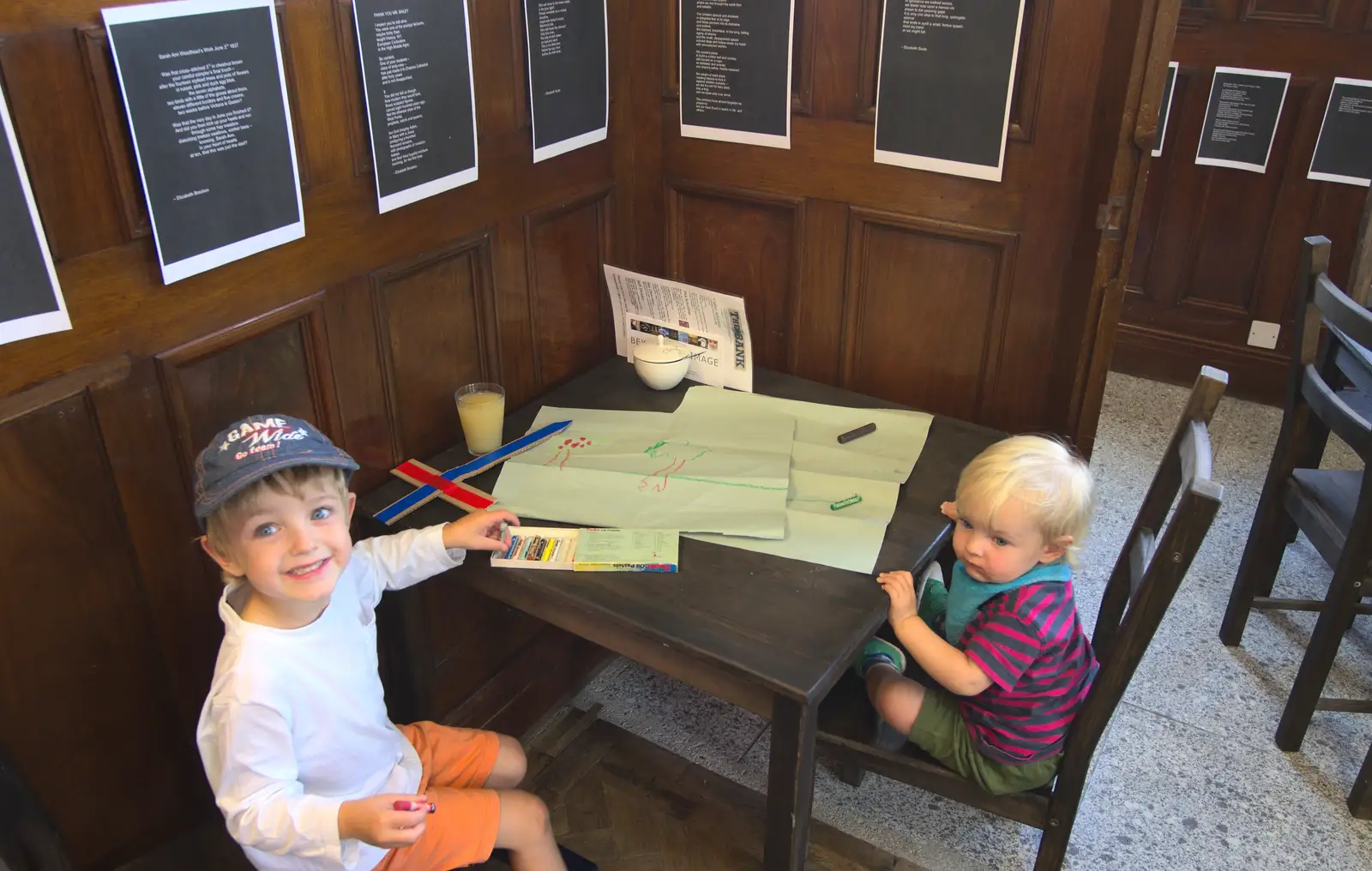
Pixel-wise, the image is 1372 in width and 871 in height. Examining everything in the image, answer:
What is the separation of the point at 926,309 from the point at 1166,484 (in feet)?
1.80

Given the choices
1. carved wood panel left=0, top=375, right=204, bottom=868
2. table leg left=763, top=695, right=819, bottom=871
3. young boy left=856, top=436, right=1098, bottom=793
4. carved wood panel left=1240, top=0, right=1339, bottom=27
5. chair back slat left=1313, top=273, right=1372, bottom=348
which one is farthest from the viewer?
carved wood panel left=1240, top=0, right=1339, bottom=27

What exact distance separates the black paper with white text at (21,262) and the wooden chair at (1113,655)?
1.12 metres

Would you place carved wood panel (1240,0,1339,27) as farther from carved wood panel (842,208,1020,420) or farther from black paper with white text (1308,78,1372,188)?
carved wood panel (842,208,1020,420)

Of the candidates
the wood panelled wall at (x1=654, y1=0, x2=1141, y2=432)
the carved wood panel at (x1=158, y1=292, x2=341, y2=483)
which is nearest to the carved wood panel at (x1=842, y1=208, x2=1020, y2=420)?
the wood panelled wall at (x1=654, y1=0, x2=1141, y2=432)

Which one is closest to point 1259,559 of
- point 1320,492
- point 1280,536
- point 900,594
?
point 1280,536

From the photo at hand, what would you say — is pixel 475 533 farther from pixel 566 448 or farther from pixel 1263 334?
pixel 1263 334

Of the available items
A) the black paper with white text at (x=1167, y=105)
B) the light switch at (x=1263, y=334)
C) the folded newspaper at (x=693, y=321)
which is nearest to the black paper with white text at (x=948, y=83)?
the folded newspaper at (x=693, y=321)

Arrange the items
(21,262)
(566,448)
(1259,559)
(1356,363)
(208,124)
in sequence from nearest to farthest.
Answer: (21,262), (208,124), (566,448), (1356,363), (1259,559)

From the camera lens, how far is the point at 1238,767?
197cm

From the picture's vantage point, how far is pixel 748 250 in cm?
198

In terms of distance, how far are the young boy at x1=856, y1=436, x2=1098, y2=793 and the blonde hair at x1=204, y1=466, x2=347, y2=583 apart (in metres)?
0.73

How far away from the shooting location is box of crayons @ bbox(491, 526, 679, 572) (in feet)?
4.50

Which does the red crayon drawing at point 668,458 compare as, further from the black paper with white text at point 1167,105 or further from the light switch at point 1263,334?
A: the light switch at point 1263,334

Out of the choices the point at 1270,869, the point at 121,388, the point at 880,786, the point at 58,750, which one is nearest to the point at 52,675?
the point at 58,750
